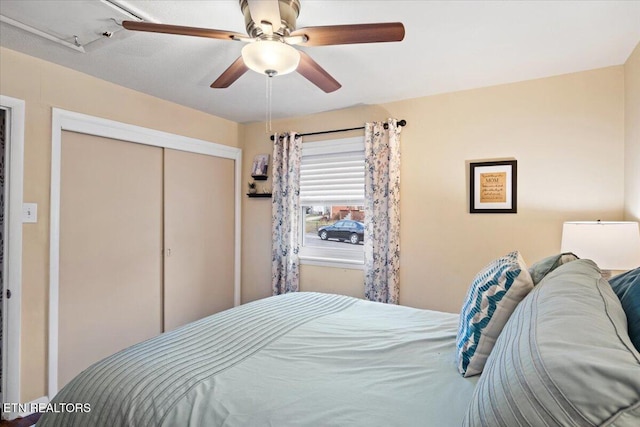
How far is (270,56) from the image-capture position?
1507 millimetres

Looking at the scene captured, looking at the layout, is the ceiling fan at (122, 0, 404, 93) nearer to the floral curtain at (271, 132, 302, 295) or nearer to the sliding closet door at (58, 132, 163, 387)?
the sliding closet door at (58, 132, 163, 387)

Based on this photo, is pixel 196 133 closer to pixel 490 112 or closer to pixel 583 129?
pixel 490 112

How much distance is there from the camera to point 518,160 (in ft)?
8.48

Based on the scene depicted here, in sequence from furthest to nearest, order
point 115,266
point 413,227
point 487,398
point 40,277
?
1. point 413,227
2. point 115,266
3. point 40,277
4. point 487,398

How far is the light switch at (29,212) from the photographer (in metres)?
2.22

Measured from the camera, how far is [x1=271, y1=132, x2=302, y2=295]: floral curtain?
11.6 ft

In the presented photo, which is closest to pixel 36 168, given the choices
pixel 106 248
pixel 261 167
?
pixel 106 248

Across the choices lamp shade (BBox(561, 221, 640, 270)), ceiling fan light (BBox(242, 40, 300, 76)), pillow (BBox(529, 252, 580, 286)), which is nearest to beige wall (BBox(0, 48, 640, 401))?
lamp shade (BBox(561, 221, 640, 270))

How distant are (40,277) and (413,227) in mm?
2943

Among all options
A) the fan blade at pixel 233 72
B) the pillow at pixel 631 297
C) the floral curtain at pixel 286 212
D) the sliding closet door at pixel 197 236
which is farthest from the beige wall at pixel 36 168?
the pillow at pixel 631 297

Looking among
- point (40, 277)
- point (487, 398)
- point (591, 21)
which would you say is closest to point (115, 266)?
point (40, 277)

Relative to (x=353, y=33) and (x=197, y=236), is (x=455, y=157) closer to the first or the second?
(x=353, y=33)

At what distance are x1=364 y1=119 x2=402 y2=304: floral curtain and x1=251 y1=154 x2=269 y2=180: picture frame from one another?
4.08 feet

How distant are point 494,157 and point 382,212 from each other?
3.40 ft
